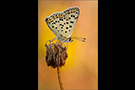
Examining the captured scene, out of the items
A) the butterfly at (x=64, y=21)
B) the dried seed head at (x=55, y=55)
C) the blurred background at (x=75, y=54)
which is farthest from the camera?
the blurred background at (x=75, y=54)

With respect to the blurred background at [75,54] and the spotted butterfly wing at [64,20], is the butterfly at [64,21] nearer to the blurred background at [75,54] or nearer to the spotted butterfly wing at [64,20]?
the spotted butterfly wing at [64,20]

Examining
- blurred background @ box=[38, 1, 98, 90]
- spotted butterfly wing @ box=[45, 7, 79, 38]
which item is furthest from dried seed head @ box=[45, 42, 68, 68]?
blurred background @ box=[38, 1, 98, 90]

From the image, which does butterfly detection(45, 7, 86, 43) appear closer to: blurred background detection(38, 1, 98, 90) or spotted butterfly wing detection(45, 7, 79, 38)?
spotted butterfly wing detection(45, 7, 79, 38)

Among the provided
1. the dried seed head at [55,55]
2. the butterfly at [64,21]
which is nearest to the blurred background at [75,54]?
the butterfly at [64,21]

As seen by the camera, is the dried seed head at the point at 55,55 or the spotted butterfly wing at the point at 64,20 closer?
the dried seed head at the point at 55,55

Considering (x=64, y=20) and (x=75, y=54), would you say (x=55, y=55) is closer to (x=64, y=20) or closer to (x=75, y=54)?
(x=64, y=20)

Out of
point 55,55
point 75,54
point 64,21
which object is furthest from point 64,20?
point 75,54

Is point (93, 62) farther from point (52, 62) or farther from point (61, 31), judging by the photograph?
point (52, 62)

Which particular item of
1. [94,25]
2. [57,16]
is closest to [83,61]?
[94,25]
